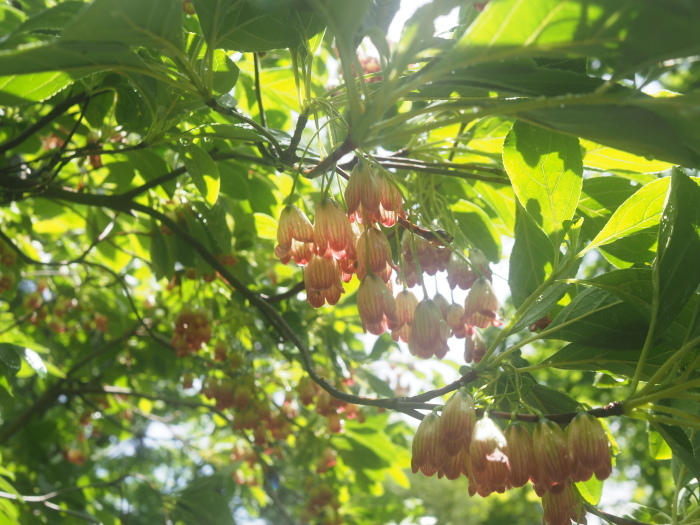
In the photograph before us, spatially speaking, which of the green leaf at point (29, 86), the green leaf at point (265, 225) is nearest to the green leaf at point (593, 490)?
the green leaf at point (265, 225)

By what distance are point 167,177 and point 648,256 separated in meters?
1.45

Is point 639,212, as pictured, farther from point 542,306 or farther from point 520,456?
point 520,456

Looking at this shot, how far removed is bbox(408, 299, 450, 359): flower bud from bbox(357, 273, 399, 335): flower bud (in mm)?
74

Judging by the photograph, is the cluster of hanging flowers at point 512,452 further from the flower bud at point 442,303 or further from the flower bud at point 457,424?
the flower bud at point 442,303

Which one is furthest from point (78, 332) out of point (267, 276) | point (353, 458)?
point (353, 458)

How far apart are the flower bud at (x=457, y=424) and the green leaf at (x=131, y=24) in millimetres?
821

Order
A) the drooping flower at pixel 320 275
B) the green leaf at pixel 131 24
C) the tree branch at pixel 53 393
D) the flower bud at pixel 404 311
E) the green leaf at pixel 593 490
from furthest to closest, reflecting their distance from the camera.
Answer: the tree branch at pixel 53 393, the green leaf at pixel 593 490, the flower bud at pixel 404 311, the drooping flower at pixel 320 275, the green leaf at pixel 131 24

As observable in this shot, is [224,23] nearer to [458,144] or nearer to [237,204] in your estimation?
[458,144]

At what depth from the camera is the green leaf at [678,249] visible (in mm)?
1168

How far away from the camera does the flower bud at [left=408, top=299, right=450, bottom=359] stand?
1.40 meters

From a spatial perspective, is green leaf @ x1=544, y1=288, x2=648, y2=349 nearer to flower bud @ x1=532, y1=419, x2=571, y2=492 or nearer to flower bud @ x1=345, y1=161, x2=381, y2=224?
flower bud @ x1=532, y1=419, x2=571, y2=492

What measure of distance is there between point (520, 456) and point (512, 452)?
16mm

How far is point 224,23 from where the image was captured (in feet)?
4.17

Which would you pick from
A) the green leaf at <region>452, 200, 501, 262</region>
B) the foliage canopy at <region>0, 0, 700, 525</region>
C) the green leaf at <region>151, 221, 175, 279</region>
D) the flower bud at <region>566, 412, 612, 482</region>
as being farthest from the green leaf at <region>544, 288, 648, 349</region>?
the green leaf at <region>151, 221, 175, 279</region>
